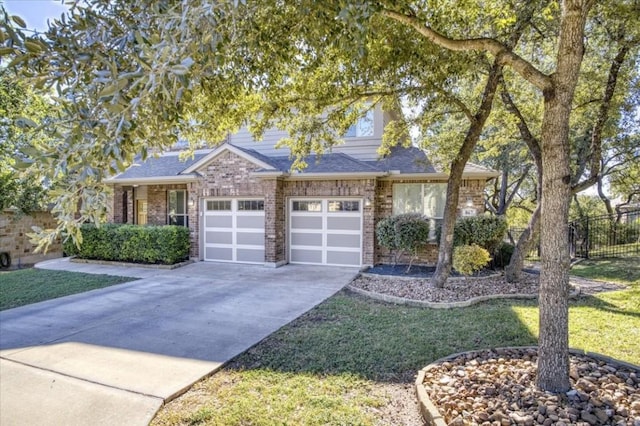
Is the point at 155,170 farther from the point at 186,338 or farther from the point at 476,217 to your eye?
the point at 476,217

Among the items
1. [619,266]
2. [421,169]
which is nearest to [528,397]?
[421,169]

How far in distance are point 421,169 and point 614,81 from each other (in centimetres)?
503

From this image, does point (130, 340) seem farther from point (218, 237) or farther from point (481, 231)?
point (481, 231)

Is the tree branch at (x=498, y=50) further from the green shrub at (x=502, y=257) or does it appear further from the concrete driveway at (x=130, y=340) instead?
the green shrub at (x=502, y=257)

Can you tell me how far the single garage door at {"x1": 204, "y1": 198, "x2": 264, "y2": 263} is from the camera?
12.4 m

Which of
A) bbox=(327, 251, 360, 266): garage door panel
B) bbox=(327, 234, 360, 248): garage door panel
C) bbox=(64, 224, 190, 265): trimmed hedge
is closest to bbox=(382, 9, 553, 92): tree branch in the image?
bbox=(327, 234, 360, 248): garage door panel

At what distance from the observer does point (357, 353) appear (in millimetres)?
4852

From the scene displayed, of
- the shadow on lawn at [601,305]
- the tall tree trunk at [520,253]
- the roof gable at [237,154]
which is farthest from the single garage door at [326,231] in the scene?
the shadow on lawn at [601,305]

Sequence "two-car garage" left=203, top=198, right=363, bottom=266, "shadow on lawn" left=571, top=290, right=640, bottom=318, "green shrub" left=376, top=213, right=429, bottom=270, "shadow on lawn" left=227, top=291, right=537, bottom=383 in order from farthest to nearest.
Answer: "two-car garage" left=203, top=198, right=363, bottom=266
"green shrub" left=376, top=213, right=429, bottom=270
"shadow on lawn" left=571, top=290, right=640, bottom=318
"shadow on lawn" left=227, top=291, right=537, bottom=383

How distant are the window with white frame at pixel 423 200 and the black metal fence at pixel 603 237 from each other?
648 cm

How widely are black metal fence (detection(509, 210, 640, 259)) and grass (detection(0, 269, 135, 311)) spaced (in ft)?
51.9

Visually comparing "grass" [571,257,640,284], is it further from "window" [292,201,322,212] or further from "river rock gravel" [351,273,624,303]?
"window" [292,201,322,212]

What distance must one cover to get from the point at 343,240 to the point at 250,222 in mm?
3239

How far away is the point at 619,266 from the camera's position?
11.8 metres
